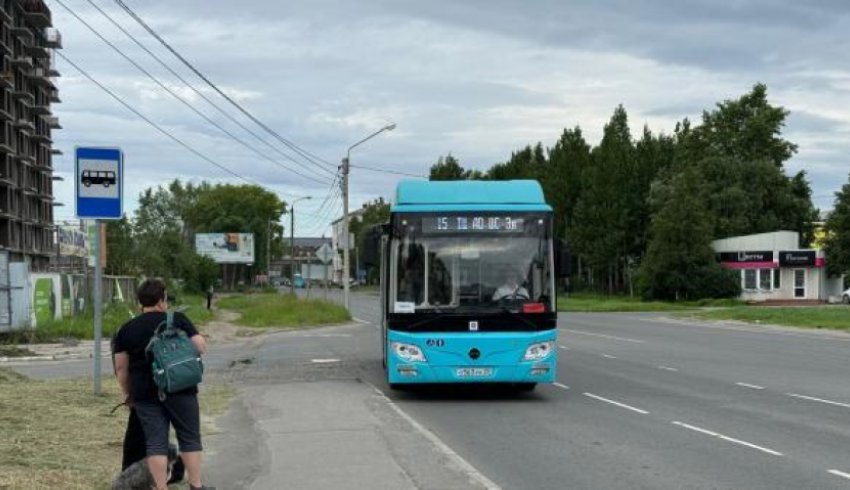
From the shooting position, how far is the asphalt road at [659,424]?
28.6ft

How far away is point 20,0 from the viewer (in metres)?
102

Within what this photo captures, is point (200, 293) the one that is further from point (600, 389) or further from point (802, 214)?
point (600, 389)

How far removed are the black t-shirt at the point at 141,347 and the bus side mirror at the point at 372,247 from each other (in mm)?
7487

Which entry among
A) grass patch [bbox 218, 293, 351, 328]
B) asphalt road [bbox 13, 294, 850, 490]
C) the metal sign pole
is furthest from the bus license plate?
grass patch [bbox 218, 293, 351, 328]

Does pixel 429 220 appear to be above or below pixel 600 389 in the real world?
above

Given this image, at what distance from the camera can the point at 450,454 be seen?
9.36m

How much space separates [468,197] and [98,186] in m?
5.46

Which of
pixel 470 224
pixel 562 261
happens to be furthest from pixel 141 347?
pixel 562 261

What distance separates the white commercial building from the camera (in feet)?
229

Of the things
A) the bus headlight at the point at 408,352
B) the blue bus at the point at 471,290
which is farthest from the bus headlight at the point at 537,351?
the bus headlight at the point at 408,352

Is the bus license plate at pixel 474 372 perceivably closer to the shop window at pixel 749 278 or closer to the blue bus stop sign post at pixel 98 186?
the blue bus stop sign post at pixel 98 186

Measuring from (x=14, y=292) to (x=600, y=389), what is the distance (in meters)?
19.9

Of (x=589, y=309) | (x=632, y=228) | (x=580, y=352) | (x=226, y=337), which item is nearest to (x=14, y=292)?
(x=226, y=337)

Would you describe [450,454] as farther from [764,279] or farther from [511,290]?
[764,279]
